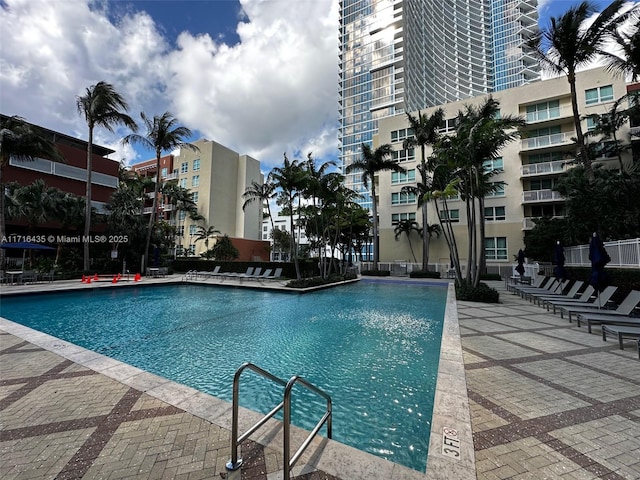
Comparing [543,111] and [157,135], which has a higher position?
[543,111]

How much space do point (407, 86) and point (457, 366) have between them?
8016 cm

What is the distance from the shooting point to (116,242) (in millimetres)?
21297

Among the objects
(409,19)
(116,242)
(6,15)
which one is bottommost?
(116,242)

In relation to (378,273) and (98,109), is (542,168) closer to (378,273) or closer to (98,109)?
(378,273)

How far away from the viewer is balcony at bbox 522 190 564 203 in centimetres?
2300

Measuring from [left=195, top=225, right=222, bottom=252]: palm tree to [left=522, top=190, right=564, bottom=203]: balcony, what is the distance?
34.3 metres

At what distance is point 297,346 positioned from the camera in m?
6.03

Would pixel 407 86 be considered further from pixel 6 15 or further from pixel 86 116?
pixel 6 15

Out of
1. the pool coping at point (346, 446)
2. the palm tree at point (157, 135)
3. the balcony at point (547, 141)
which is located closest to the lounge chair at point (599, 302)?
the pool coping at point (346, 446)

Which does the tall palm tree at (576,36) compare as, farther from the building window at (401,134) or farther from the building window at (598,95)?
the building window at (401,134)

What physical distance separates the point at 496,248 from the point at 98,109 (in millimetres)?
32821

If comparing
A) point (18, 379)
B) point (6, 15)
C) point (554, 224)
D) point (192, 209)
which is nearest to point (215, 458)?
point (18, 379)

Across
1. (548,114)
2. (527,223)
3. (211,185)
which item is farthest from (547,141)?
(211,185)

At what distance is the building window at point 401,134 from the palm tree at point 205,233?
2497cm
